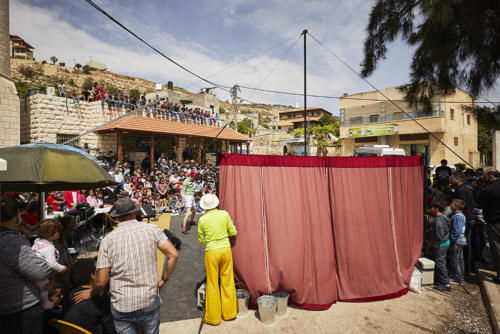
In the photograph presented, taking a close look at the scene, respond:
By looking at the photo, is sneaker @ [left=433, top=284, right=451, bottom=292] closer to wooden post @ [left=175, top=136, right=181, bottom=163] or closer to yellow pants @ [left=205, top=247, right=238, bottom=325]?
yellow pants @ [left=205, top=247, right=238, bottom=325]

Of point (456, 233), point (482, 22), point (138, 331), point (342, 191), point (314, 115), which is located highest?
point (314, 115)

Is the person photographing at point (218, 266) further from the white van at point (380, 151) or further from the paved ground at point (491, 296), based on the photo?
the white van at point (380, 151)

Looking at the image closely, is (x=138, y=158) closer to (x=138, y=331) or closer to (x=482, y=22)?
(x=138, y=331)

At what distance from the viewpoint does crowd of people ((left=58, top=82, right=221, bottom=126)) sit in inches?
590

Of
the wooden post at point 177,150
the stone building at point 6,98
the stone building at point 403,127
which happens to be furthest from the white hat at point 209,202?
the stone building at point 403,127

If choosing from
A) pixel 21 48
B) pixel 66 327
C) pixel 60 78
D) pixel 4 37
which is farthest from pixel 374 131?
pixel 21 48

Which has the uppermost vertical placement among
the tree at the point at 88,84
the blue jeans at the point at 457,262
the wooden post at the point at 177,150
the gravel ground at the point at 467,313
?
the tree at the point at 88,84

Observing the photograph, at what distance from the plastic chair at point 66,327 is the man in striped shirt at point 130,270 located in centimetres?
25

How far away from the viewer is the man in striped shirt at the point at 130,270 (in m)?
2.19

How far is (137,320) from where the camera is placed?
7.42 ft

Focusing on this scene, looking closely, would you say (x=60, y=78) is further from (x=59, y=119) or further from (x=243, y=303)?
(x=243, y=303)

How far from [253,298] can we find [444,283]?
11.5 feet

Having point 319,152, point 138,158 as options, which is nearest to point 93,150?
point 138,158

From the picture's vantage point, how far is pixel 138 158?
54.9 ft
